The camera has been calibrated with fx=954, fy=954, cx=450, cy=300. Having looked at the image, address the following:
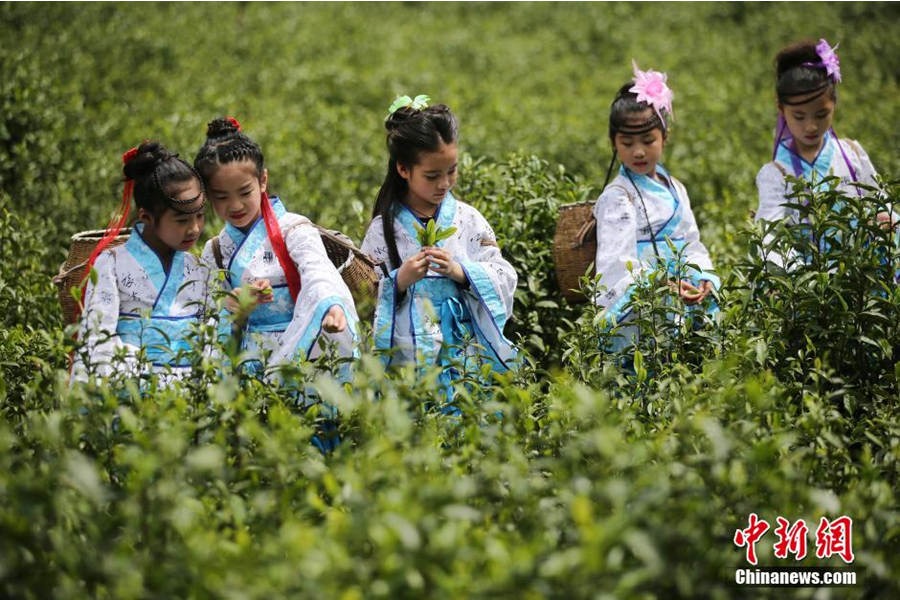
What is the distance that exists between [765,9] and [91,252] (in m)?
14.3

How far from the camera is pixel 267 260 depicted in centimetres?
393

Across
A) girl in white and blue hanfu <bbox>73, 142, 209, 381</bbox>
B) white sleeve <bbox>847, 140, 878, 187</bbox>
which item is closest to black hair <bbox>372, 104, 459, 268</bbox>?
girl in white and blue hanfu <bbox>73, 142, 209, 381</bbox>

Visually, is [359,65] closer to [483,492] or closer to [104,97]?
[104,97]

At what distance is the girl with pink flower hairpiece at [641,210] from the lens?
4.33m

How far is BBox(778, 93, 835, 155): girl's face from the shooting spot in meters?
4.80

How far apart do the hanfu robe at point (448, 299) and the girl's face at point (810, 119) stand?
1.82m

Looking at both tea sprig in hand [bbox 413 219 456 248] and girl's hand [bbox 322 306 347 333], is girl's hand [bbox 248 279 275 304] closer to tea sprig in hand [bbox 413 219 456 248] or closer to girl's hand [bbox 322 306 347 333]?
girl's hand [bbox 322 306 347 333]

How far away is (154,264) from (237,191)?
444mm

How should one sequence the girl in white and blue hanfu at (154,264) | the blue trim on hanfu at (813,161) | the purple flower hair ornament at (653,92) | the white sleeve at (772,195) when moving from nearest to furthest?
1. the girl in white and blue hanfu at (154,264)
2. the purple flower hair ornament at (653,92)
3. the white sleeve at (772,195)
4. the blue trim on hanfu at (813,161)

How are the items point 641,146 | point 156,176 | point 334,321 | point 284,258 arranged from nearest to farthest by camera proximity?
point 334,321
point 156,176
point 284,258
point 641,146

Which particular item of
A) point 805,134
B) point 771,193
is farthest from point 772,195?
point 805,134

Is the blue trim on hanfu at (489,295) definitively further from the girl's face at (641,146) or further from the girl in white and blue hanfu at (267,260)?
the girl's face at (641,146)

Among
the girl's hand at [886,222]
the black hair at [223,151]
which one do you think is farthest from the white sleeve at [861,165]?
the black hair at [223,151]

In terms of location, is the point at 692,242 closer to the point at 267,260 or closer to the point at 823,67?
the point at 823,67
